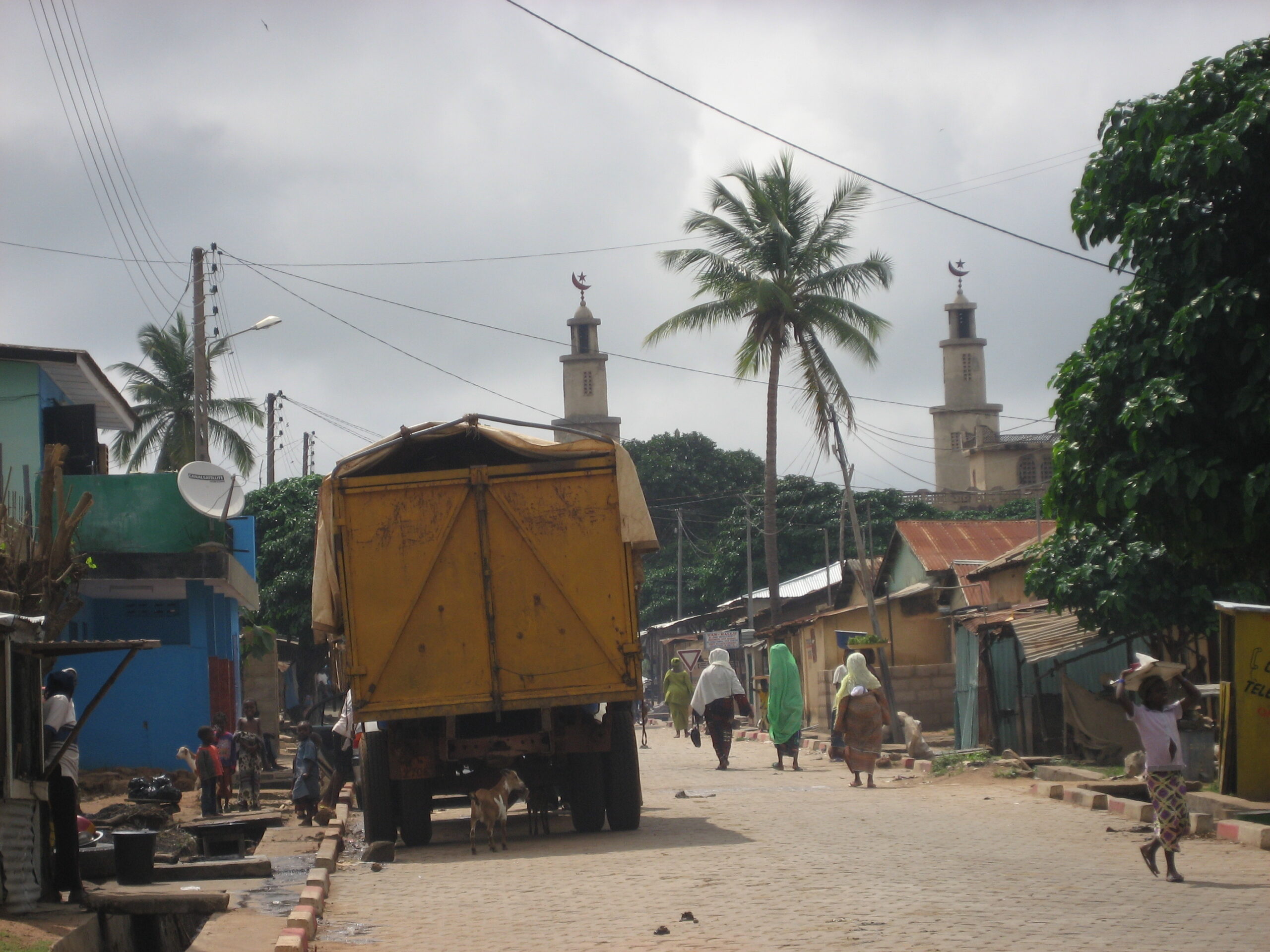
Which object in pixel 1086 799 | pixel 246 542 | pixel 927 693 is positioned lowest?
pixel 927 693

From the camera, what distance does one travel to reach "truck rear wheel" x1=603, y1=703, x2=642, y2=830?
11.8m

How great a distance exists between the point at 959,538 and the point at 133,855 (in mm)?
27481

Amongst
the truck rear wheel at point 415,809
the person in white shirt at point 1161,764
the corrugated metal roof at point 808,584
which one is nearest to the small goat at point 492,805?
the truck rear wheel at point 415,809

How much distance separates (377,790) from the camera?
38.5 feet

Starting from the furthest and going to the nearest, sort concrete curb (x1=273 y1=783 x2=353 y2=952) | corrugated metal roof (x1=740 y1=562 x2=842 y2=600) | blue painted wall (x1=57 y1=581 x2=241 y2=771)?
corrugated metal roof (x1=740 y1=562 x2=842 y2=600), blue painted wall (x1=57 y1=581 x2=241 y2=771), concrete curb (x1=273 y1=783 x2=353 y2=952)

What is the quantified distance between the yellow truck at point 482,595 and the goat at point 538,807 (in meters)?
0.93

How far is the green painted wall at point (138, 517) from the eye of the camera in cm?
2052

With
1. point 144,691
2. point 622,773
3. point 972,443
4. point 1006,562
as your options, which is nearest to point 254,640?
point 144,691

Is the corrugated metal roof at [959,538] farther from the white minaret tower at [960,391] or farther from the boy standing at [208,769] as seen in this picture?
the white minaret tower at [960,391]

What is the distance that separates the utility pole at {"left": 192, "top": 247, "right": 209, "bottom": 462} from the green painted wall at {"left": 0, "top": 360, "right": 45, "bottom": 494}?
326 centimetres

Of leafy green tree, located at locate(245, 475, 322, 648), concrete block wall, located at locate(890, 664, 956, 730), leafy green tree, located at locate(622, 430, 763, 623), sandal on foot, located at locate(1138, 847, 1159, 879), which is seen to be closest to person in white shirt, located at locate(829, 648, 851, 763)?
concrete block wall, located at locate(890, 664, 956, 730)

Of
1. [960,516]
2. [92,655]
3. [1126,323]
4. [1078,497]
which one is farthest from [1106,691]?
[960,516]

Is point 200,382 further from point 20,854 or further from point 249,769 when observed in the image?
point 20,854

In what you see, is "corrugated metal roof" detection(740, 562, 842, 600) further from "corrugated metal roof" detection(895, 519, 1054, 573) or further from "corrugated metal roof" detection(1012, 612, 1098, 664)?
"corrugated metal roof" detection(1012, 612, 1098, 664)
